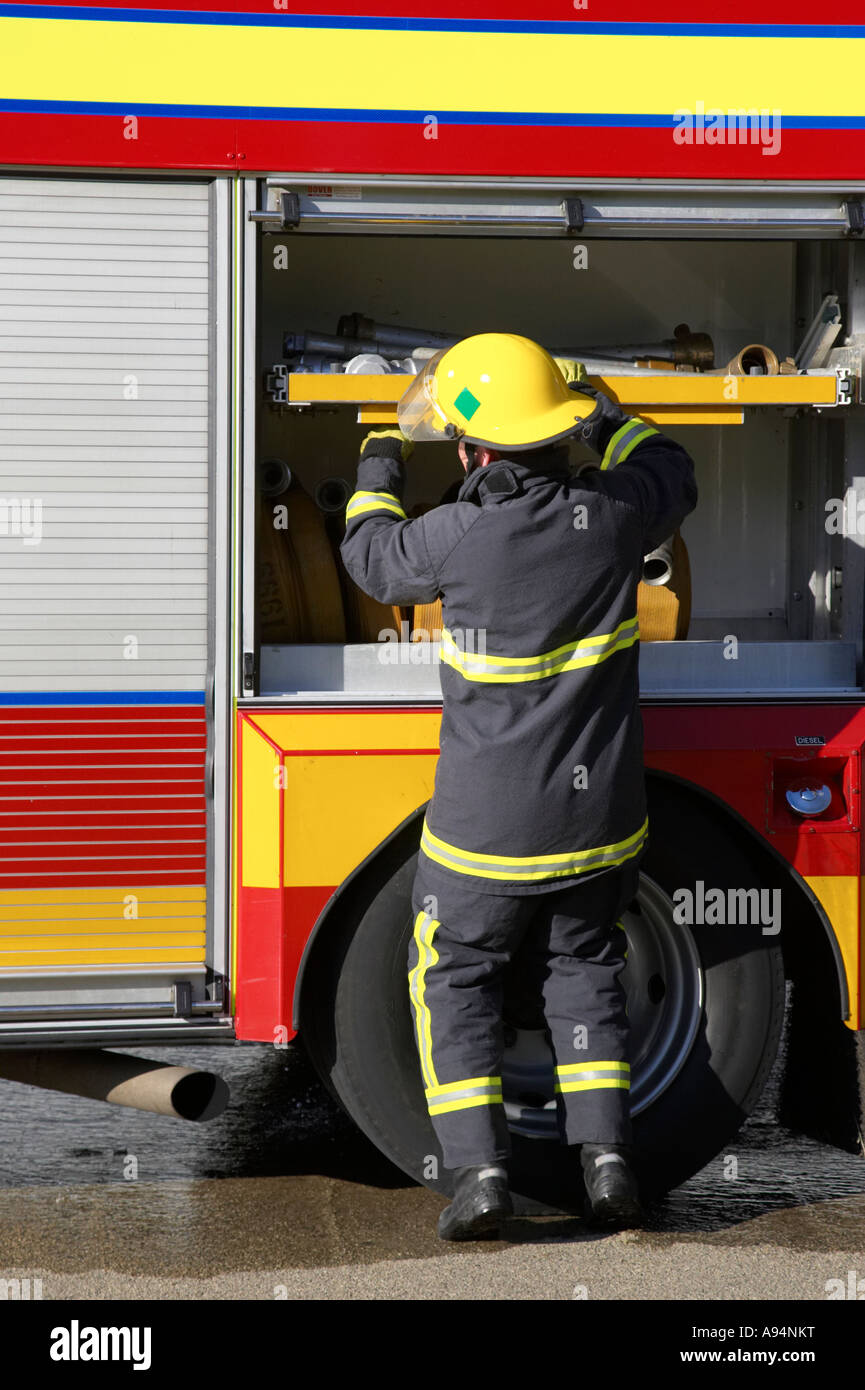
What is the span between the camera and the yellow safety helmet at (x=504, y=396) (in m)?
3.08

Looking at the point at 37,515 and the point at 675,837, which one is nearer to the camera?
the point at 37,515

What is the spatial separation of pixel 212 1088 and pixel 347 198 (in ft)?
6.86

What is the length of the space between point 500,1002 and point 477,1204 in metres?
0.44

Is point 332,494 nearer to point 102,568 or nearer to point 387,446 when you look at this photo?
point 387,446

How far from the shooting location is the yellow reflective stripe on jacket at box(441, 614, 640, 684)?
3.06 metres

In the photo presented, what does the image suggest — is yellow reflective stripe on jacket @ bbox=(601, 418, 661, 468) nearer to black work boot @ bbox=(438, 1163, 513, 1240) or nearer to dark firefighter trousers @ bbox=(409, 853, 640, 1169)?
dark firefighter trousers @ bbox=(409, 853, 640, 1169)

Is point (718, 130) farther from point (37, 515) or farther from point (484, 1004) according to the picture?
point (484, 1004)

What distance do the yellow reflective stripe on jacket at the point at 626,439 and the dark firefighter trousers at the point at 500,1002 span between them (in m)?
0.93

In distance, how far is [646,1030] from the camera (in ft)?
12.1

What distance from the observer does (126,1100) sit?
3424 mm

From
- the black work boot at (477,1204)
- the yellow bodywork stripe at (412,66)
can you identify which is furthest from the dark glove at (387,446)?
the black work boot at (477,1204)

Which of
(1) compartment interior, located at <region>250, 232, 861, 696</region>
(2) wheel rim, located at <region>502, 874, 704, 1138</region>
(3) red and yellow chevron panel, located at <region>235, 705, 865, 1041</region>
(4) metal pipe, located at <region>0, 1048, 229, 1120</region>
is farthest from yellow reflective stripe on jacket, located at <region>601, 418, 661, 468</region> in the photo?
(4) metal pipe, located at <region>0, 1048, 229, 1120</region>

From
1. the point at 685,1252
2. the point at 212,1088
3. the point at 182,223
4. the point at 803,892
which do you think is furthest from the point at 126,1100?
the point at 182,223

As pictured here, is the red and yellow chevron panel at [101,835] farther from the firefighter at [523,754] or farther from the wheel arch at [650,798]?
the firefighter at [523,754]
